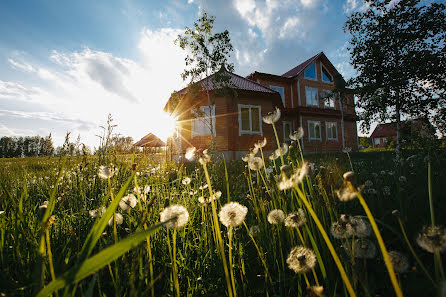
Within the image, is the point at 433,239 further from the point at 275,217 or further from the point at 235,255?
the point at 235,255

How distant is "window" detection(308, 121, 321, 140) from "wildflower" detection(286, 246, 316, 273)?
24.1 m

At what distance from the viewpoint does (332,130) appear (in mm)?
25016

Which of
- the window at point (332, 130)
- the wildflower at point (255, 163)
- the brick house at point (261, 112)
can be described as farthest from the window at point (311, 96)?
the wildflower at point (255, 163)

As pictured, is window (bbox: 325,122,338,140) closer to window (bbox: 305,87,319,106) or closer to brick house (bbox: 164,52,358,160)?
brick house (bbox: 164,52,358,160)

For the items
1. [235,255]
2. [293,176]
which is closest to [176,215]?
[293,176]

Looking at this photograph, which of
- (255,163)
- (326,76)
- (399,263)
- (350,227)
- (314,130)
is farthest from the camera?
(326,76)

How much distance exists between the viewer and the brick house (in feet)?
53.8

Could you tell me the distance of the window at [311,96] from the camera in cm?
2395

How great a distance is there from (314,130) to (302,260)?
2501cm

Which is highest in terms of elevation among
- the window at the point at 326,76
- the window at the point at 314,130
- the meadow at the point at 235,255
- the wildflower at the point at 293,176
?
the window at the point at 326,76

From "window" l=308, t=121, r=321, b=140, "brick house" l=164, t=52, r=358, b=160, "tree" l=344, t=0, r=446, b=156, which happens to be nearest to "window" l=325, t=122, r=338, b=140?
"brick house" l=164, t=52, r=358, b=160

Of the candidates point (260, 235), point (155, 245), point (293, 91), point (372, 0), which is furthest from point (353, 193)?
point (293, 91)

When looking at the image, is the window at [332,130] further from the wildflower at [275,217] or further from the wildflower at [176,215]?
the wildflower at [176,215]

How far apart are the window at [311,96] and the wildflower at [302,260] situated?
25.3m
